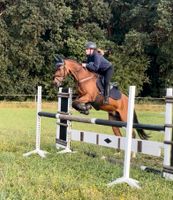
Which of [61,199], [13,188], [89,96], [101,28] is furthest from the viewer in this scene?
[101,28]

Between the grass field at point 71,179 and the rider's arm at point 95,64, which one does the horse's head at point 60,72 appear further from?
the grass field at point 71,179

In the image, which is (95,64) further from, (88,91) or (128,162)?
(128,162)

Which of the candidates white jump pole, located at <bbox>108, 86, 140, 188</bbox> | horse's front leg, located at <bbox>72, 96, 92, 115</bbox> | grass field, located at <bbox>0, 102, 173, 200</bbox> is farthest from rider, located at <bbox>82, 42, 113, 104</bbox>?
white jump pole, located at <bbox>108, 86, 140, 188</bbox>

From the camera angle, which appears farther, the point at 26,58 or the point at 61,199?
the point at 26,58

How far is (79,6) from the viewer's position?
132ft

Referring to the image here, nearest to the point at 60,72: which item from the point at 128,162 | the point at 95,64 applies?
the point at 95,64

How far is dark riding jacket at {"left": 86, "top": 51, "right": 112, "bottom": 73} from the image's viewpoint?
31.3ft

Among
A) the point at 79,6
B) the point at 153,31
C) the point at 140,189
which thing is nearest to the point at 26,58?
the point at 79,6

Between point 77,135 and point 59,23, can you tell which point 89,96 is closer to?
point 77,135

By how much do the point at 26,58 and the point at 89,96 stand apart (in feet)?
90.0

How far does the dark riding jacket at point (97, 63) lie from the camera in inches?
376

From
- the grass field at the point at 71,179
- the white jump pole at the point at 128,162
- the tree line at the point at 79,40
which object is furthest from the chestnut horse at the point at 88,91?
the tree line at the point at 79,40

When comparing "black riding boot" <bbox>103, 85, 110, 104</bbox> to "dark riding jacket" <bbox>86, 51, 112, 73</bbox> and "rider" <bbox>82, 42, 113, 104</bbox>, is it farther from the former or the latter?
"dark riding jacket" <bbox>86, 51, 112, 73</bbox>

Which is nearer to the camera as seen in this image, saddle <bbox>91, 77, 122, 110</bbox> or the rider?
the rider
